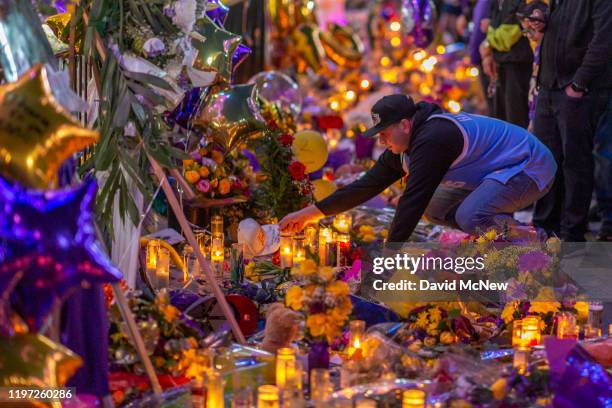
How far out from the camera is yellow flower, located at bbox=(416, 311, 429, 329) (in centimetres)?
416

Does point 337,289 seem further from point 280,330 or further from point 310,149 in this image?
point 310,149

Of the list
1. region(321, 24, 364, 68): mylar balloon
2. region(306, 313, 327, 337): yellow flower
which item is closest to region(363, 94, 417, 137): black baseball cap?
region(306, 313, 327, 337): yellow flower

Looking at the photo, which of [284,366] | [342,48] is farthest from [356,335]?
[342,48]

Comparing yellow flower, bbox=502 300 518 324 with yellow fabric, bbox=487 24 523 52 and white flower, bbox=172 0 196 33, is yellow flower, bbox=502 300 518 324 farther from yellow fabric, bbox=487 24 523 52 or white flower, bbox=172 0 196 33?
yellow fabric, bbox=487 24 523 52

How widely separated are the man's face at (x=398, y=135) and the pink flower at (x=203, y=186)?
126cm

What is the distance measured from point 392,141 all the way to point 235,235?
1393 mm

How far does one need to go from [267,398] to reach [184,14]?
4.43ft

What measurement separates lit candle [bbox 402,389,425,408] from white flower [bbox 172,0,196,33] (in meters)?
1.48

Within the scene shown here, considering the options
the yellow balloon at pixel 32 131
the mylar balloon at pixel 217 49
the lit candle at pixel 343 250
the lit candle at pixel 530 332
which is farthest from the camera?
the lit candle at pixel 343 250

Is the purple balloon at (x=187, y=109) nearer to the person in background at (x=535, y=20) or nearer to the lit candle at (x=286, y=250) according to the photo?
the lit candle at (x=286, y=250)

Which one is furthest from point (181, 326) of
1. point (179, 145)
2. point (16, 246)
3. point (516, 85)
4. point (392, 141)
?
point (516, 85)

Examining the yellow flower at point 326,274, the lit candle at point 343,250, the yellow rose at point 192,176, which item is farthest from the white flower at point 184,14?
the yellow rose at point 192,176

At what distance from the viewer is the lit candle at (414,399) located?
3117mm

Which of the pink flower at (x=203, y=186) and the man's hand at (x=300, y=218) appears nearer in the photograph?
the man's hand at (x=300, y=218)
